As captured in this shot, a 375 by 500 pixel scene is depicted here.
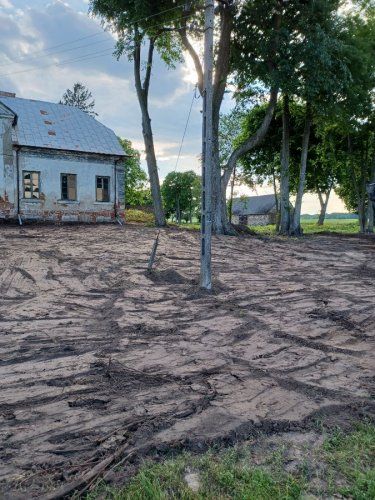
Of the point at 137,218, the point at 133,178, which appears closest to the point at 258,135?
the point at 137,218

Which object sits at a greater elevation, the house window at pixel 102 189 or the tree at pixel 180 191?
the tree at pixel 180 191

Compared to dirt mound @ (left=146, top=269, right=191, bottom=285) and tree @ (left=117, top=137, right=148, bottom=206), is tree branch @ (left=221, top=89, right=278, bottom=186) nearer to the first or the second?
dirt mound @ (left=146, top=269, right=191, bottom=285)

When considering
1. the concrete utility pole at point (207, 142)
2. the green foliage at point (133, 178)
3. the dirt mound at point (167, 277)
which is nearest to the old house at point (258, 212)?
the green foliage at point (133, 178)

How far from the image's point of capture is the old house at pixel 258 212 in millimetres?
64938

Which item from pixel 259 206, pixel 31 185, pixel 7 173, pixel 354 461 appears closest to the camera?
pixel 354 461

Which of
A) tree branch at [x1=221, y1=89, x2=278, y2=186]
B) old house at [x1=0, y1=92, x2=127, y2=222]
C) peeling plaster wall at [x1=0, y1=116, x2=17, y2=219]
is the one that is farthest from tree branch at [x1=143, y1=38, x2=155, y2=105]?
peeling plaster wall at [x1=0, y1=116, x2=17, y2=219]

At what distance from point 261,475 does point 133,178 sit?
48.4 m

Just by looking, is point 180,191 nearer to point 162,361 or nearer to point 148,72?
point 148,72

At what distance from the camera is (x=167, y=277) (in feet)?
31.3

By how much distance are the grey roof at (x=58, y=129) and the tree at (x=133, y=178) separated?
2015cm

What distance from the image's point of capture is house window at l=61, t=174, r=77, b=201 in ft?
77.1

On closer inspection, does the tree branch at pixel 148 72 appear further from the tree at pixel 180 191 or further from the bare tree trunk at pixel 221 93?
the tree at pixel 180 191

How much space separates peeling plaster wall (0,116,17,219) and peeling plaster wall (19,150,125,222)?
16.2 inches

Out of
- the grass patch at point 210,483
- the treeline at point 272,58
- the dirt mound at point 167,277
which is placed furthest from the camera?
the treeline at point 272,58
